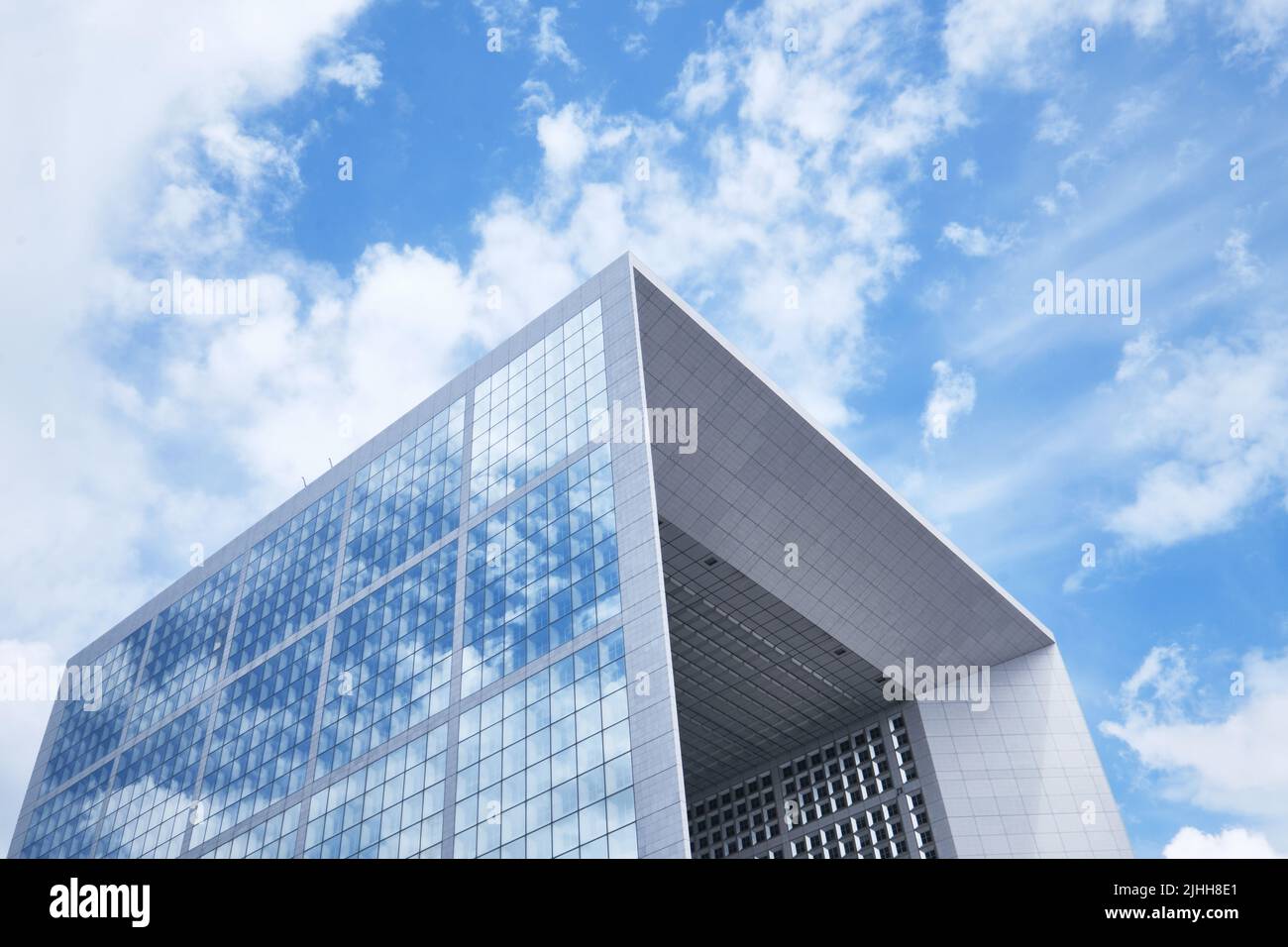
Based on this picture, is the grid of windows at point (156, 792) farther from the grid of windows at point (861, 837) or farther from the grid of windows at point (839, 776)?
the grid of windows at point (839, 776)

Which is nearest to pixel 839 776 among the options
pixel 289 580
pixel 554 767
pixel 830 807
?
pixel 830 807

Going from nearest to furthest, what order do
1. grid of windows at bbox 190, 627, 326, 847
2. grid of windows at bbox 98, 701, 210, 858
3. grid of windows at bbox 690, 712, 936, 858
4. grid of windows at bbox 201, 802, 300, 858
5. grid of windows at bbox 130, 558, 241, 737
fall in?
grid of windows at bbox 201, 802, 300, 858 → grid of windows at bbox 190, 627, 326, 847 → grid of windows at bbox 98, 701, 210, 858 → grid of windows at bbox 690, 712, 936, 858 → grid of windows at bbox 130, 558, 241, 737

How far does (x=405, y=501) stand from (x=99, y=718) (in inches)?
1020

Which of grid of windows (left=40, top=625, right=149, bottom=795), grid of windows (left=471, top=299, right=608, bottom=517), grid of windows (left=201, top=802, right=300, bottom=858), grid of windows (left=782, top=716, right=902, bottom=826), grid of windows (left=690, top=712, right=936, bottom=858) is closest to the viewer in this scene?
grid of windows (left=471, top=299, right=608, bottom=517)

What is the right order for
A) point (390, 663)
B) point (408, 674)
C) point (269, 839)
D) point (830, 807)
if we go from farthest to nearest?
point (830, 807), point (269, 839), point (390, 663), point (408, 674)

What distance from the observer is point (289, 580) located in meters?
54.1

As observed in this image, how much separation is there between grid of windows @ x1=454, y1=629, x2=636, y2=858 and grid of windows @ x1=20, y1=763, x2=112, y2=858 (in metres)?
29.3

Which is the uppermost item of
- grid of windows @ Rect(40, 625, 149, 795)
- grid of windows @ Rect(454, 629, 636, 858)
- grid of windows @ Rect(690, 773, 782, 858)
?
grid of windows @ Rect(40, 625, 149, 795)

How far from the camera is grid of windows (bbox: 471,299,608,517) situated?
41.5m

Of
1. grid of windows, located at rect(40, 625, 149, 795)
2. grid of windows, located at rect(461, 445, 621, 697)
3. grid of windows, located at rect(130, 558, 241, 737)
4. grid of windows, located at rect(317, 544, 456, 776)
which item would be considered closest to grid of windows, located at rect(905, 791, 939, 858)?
grid of windows, located at rect(461, 445, 621, 697)

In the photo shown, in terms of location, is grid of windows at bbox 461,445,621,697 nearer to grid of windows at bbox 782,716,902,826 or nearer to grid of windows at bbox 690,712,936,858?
grid of windows at bbox 690,712,936,858

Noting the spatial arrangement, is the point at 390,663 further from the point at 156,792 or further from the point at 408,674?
the point at 156,792

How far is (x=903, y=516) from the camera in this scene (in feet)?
166
